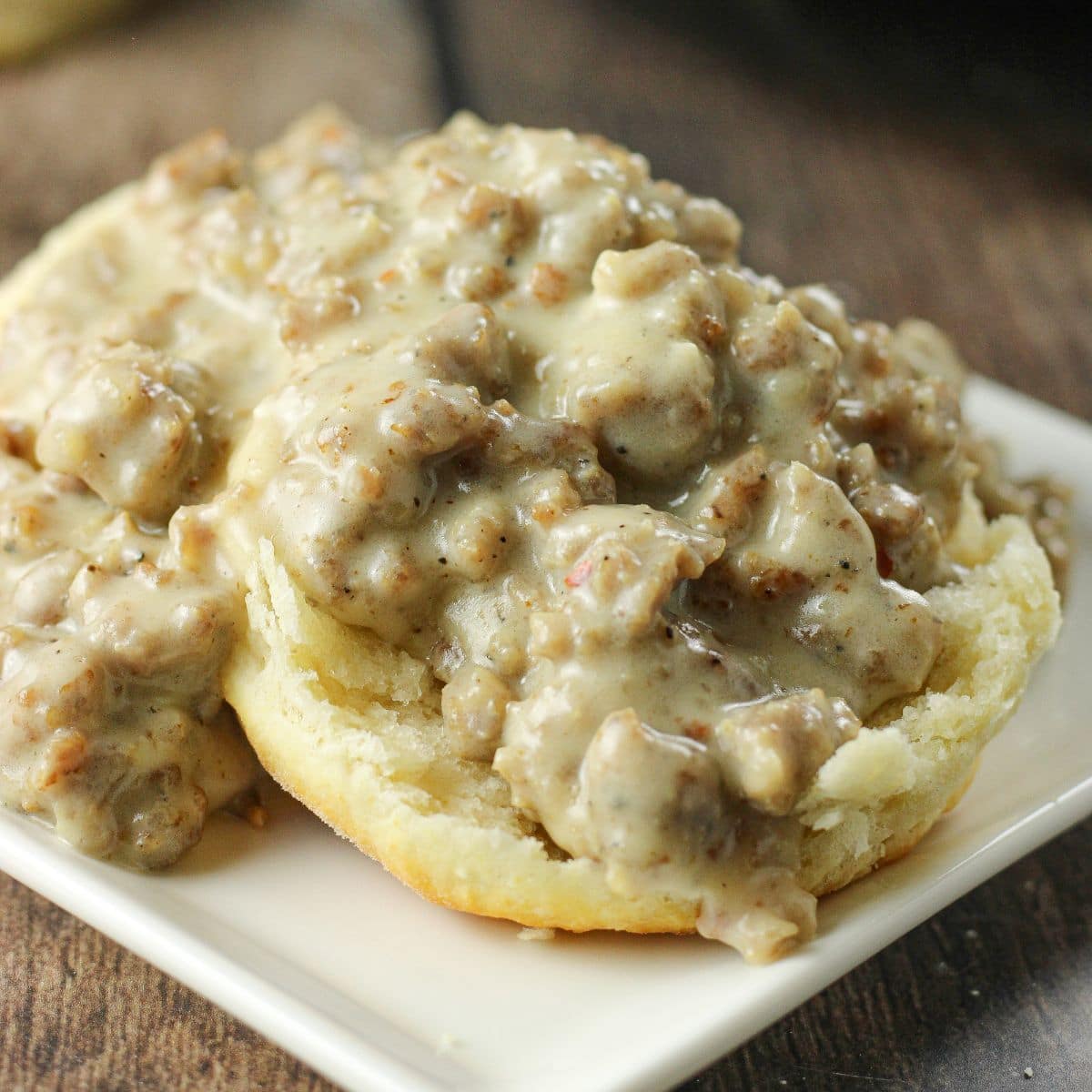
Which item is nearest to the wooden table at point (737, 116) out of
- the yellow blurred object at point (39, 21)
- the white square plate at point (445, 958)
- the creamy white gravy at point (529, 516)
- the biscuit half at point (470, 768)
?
the yellow blurred object at point (39, 21)

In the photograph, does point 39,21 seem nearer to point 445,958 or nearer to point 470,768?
point 470,768

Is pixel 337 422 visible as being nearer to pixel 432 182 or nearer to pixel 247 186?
pixel 432 182

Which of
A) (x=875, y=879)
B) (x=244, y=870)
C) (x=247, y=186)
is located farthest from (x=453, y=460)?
(x=247, y=186)

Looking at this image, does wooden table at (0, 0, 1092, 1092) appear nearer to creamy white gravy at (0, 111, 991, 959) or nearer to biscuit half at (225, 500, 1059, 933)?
creamy white gravy at (0, 111, 991, 959)

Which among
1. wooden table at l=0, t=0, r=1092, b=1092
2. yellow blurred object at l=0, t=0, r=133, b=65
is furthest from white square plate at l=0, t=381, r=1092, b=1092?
yellow blurred object at l=0, t=0, r=133, b=65

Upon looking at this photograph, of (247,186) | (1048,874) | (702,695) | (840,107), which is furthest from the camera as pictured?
(840,107)

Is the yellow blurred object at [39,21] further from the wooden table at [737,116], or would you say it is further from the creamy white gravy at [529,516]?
the creamy white gravy at [529,516]
